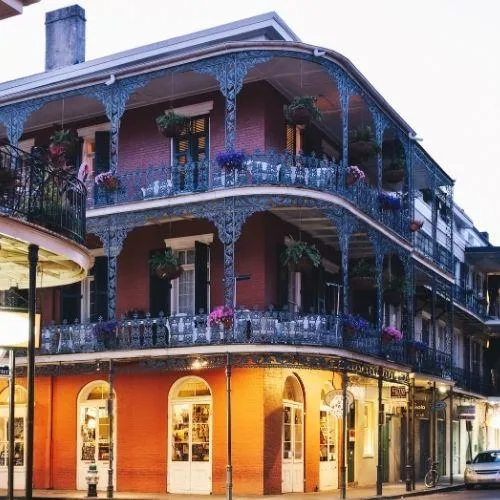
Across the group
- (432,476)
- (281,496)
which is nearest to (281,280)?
(281,496)

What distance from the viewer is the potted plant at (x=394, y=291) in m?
29.1

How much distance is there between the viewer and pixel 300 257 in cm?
2430

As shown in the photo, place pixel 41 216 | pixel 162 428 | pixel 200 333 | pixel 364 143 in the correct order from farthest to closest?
pixel 364 143
pixel 162 428
pixel 200 333
pixel 41 216

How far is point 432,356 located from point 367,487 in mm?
4962

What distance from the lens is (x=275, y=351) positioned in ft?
76.4

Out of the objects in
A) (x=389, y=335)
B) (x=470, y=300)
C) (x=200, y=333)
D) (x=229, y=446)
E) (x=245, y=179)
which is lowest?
(x=229, y=446)

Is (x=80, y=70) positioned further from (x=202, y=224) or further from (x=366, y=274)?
(x=366, y=274)

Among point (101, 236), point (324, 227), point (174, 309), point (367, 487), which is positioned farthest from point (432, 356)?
point (101, 236)

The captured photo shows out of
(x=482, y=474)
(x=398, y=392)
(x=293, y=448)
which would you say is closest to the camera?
(x=293, y=448)

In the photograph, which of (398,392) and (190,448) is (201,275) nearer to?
(190,448)

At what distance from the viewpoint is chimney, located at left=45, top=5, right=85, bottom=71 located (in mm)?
31891

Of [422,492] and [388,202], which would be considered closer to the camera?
[422,492]

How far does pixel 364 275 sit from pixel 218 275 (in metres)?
3.98

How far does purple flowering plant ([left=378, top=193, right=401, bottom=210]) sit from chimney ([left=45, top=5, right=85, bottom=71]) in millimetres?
10163
